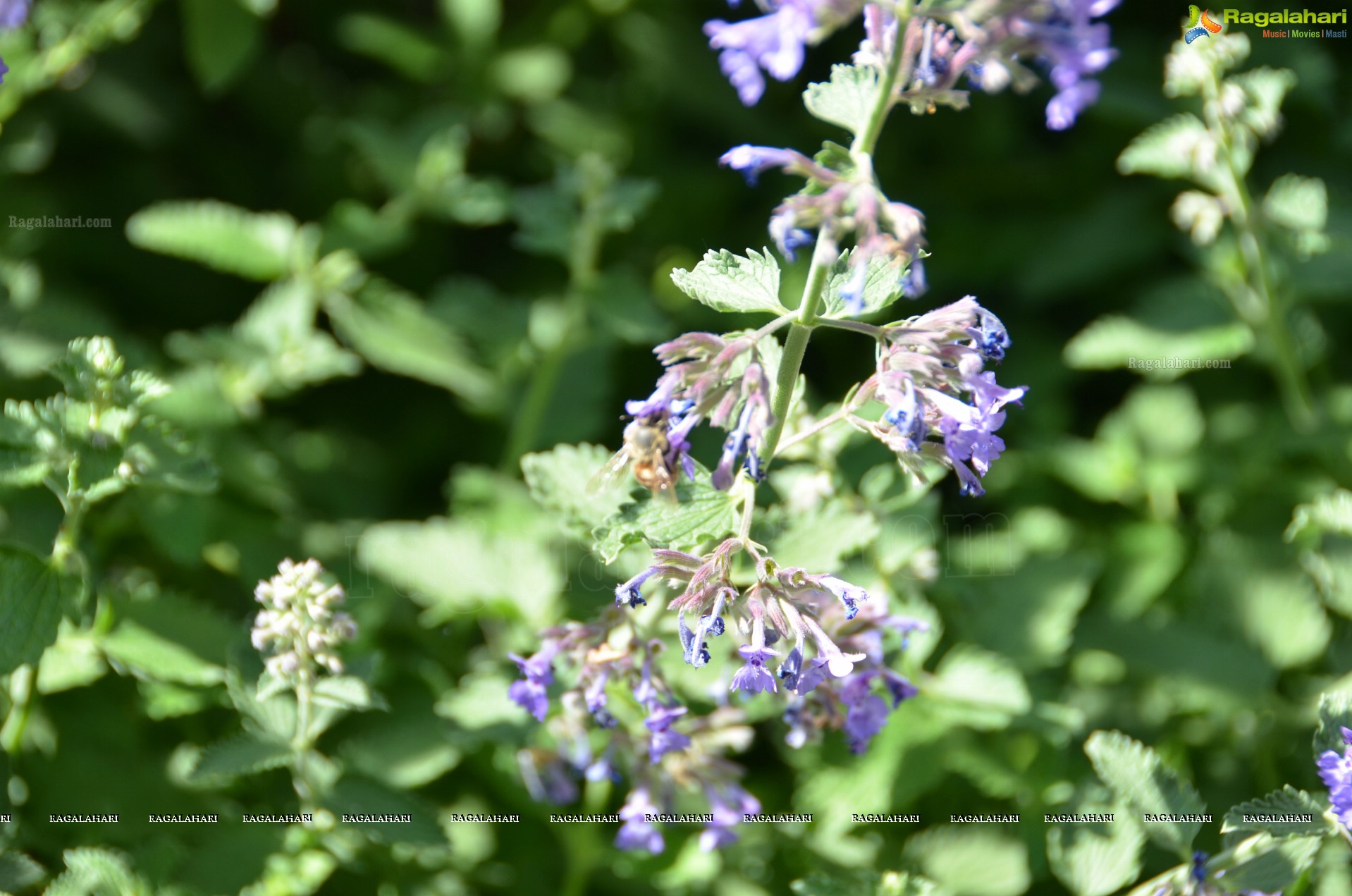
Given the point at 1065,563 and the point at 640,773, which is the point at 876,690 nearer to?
the point at 640,773

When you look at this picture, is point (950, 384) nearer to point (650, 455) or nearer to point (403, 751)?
point (650, 455)

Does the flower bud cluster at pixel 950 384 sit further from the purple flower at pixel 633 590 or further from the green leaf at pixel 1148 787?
the green leaf at pixel 1148 787

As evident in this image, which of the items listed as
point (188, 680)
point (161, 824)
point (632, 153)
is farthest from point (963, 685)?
point (632, 153)

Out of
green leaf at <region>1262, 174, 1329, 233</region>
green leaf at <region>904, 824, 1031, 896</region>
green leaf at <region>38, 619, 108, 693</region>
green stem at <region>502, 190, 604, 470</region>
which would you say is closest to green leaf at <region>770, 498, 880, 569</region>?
green leaf at <region>904, 824, 1031, 896</region>

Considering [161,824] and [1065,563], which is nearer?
[161,824]

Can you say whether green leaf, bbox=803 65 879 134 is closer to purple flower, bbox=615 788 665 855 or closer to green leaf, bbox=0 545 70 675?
purple flower, bbox=615 788 665 855

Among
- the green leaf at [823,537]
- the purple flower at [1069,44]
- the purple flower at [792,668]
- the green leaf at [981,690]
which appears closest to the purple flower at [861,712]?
the green leaf at [823,537]

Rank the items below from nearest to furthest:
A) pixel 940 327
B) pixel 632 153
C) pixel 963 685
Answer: pixel 940 327, pixel 963 685, pixel 632 153
